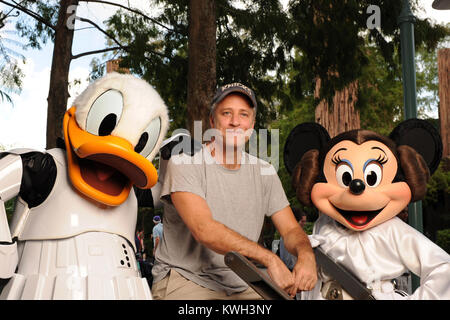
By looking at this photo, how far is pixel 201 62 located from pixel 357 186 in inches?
102

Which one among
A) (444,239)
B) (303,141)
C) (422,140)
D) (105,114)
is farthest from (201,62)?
(444,239)

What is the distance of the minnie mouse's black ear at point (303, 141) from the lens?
11.7ft

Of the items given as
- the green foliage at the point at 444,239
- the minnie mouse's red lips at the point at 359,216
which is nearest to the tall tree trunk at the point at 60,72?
the minnie mouse's red lips at the point at 359,216

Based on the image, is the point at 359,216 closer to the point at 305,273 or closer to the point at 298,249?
the point at 298,249

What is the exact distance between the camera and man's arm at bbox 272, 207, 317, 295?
266cm

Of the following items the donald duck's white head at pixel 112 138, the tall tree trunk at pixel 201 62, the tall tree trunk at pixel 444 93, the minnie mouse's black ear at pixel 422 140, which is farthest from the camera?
the tall tree trunk at pixel 444 93

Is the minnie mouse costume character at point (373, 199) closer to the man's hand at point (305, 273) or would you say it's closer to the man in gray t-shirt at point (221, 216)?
the man in gray t-shirt at point (221, 216)

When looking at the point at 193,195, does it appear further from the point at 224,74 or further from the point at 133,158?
the point at 224,74

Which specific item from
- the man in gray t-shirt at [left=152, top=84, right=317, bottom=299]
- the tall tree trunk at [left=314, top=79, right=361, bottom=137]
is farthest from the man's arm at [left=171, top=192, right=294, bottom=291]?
the tall tree trunk at [left=314, top=79, right=361, bottom=137]

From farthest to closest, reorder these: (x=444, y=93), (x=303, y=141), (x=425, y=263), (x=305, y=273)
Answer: (x=444, y=93)
(x=303, y=141)
(x=425, y=263)
(x=305, y=273)

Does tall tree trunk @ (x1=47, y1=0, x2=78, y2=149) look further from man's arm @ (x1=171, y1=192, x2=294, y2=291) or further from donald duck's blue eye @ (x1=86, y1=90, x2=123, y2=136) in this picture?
man's arm @ (x1=171, y1=192, x2=294, y2=291)

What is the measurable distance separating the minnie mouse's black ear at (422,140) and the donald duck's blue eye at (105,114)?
183cm

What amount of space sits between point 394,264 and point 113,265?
1.66 m

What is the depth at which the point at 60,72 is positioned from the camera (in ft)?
22.3
